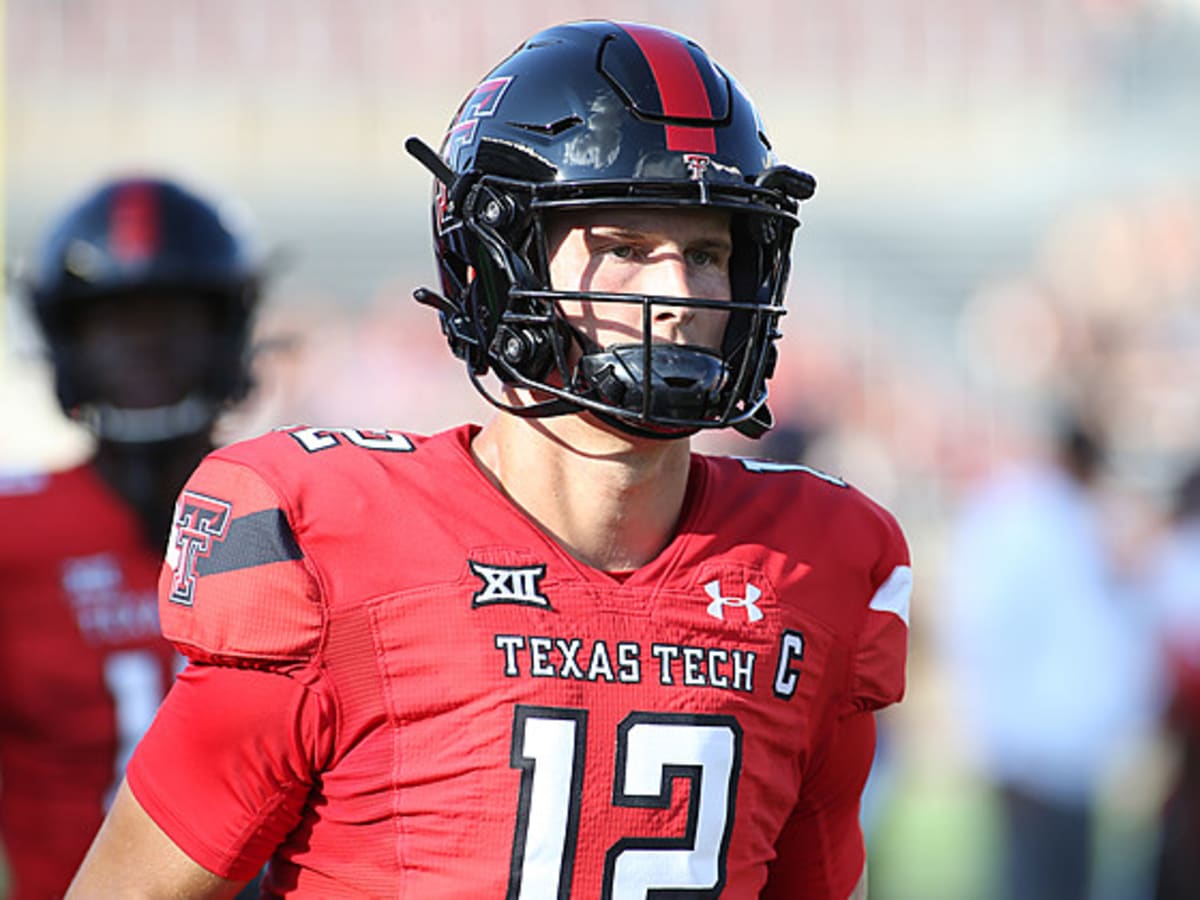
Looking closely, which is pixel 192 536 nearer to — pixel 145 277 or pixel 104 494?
pixel 104 494

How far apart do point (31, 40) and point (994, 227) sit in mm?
6730

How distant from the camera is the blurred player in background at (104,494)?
2.98 metres

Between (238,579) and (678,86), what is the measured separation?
0.76m

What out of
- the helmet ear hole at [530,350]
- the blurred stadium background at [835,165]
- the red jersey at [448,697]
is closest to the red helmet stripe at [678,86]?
the helmet ear hole at [530,350]

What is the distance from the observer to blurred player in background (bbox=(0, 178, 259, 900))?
298 cm

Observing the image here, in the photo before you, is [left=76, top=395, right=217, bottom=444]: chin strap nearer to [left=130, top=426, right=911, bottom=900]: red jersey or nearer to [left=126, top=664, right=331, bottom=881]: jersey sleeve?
[left=130, top=426, right=911, bottom=900]: red jersey

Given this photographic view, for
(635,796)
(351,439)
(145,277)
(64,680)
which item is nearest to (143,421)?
(145,277)

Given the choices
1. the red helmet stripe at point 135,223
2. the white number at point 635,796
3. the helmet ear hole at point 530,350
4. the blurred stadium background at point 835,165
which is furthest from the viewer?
the blurred stadium background at point 835,165

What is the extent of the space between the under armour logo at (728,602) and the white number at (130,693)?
138 cm

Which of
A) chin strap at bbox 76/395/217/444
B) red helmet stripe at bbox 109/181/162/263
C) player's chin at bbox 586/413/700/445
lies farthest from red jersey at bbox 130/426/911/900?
red helmet stripe at bbox 109/181/162/263

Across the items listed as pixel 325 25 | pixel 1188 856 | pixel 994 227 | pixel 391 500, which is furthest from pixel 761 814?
pixel 325 25

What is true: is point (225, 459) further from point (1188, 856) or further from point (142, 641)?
point (1188, 856)

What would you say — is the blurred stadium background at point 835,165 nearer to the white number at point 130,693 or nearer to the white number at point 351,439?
the white number at point 130,693

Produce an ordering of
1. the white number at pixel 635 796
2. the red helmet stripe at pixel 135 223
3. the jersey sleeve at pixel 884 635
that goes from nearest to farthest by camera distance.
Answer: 1. the white number at pixel 635 796
2. the jersey sleeve at pixel 884 635
3. the red helmet stripe at pixel 135 223
